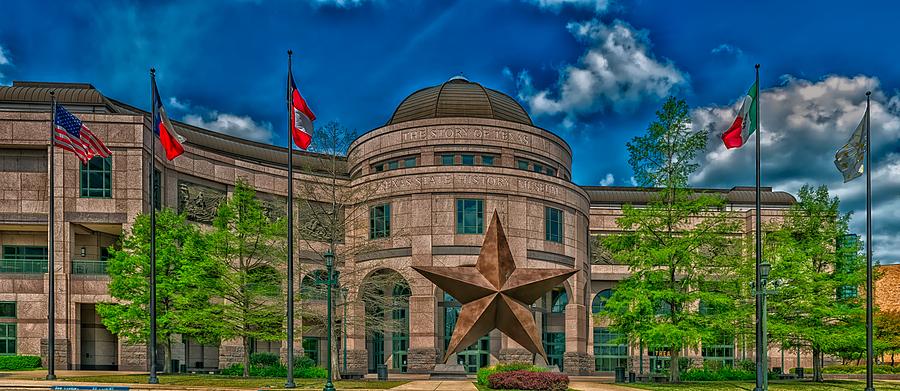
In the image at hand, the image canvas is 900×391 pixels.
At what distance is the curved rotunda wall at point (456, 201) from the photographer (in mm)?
50031

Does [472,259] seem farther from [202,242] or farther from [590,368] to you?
[202,242]

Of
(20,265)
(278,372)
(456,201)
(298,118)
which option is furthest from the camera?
(456,201)

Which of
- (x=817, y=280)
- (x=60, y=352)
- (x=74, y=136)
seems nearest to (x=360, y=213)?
(x=60, y=352)

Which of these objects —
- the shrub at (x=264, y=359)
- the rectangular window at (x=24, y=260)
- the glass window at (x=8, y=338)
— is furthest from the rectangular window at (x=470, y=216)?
the glass window at (x=8, y=338)

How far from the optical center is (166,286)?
115 feet

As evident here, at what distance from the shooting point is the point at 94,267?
42375 millimetres

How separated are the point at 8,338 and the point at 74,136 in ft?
50.0

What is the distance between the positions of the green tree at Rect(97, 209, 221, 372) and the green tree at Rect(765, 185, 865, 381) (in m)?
27.9

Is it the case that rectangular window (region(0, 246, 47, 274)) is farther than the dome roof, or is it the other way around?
the dome roof

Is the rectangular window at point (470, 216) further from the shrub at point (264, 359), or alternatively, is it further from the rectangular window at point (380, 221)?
the shrub at point (264, 359)

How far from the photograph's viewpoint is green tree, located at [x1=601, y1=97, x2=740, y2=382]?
35.0 m

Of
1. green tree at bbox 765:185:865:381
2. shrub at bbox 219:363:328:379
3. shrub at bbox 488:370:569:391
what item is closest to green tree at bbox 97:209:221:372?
shrub at bbox 219:363:328:379

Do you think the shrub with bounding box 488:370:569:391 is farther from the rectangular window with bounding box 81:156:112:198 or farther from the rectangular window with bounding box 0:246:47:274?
the rectangular window with bounding box 0:246:47:274

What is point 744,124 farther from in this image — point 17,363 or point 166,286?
point 17,363
